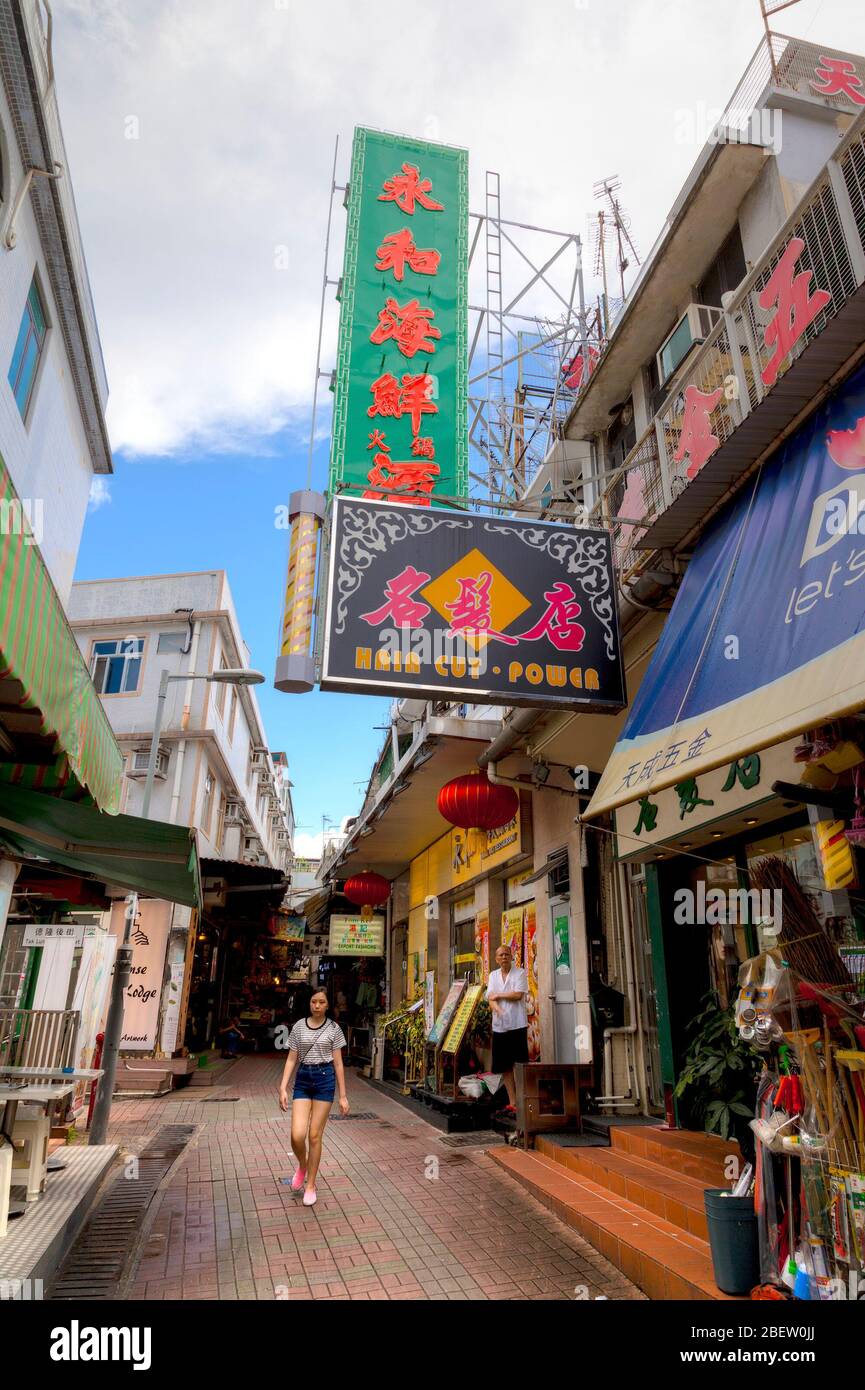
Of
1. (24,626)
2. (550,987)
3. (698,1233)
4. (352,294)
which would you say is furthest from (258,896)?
(24,626)

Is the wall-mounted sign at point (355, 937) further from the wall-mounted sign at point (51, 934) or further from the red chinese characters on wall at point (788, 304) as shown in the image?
the red chinese characters on wall at point (788, 304)

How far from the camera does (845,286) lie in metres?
4.73

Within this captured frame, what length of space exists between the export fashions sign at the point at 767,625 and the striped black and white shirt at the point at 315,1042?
3601 millimetres

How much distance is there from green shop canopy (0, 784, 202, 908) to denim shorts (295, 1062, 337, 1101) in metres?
1.94

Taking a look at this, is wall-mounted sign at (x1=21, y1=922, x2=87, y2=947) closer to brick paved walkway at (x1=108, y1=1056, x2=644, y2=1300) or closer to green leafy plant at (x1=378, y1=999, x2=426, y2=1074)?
brick paved walkway at (x1=108, y1=1056, x2=644, y2=1300)

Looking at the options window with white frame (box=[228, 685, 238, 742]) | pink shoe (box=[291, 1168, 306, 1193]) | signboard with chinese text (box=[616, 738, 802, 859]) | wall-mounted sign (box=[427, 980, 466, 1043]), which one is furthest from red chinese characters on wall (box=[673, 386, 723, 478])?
window with white frame (box=[228, 685, 238, 742])

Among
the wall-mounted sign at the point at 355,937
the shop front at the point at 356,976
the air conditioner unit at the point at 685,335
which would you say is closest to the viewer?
the air conditioner unit at the point at 685,335

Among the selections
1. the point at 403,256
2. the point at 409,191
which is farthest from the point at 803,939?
the point at 409,191

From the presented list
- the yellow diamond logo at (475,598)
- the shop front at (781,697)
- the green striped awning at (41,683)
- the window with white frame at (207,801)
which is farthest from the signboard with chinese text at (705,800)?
the window with white frame at (207,801)

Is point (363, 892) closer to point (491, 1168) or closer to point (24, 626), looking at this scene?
point (491, 1168)

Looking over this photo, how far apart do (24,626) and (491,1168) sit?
6.86m

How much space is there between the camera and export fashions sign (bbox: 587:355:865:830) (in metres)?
3.56

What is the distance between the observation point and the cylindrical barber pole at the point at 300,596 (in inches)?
238

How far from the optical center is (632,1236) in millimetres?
4938
